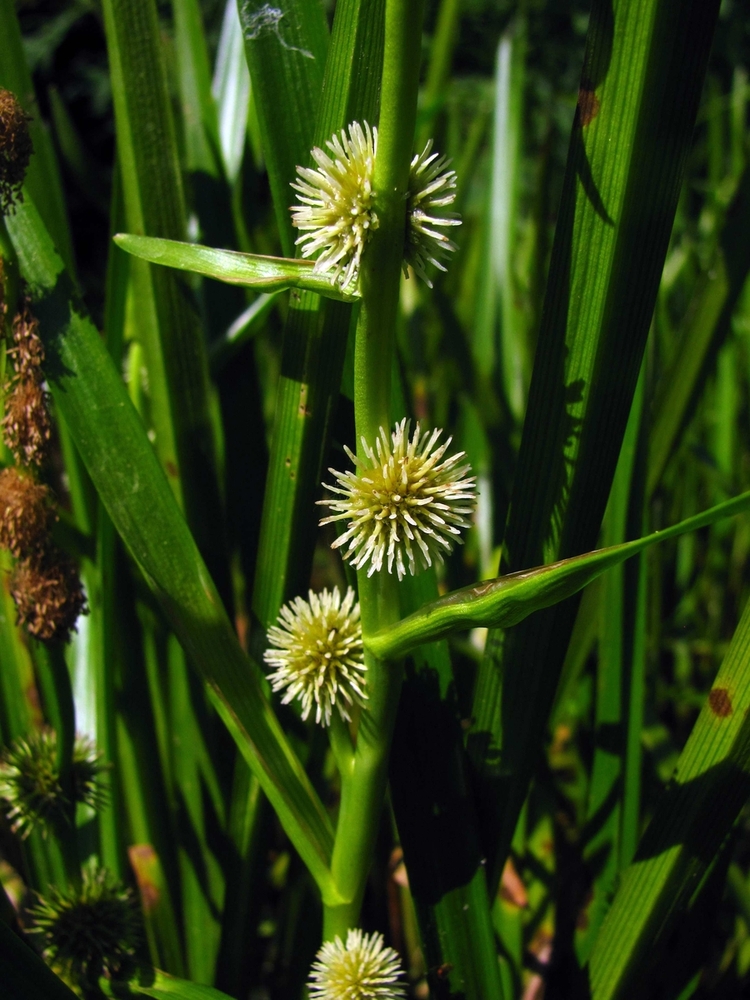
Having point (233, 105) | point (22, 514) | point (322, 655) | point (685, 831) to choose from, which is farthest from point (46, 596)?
point (233, 105)

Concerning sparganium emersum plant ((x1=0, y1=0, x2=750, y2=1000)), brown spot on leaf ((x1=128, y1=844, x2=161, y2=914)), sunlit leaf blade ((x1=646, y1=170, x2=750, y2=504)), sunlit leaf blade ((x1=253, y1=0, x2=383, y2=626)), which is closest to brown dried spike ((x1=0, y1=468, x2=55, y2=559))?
sparganium emersum plant ((x1=0, y1=0, x2=750, y2=1000))

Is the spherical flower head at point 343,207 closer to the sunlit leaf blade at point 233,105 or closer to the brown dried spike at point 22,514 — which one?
the brown dried spike at point 22,514

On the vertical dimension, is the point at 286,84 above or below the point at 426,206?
above

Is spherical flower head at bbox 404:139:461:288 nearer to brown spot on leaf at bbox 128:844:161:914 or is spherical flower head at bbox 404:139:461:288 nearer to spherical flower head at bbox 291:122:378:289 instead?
spherical flower head at bbox 291:122:378:289

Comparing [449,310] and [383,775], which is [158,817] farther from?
[449,310]

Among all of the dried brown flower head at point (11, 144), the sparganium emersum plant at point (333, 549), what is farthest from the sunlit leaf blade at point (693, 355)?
the dried brown flower head at point (11, 144)

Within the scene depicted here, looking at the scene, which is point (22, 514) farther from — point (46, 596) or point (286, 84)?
point (286, 84)
